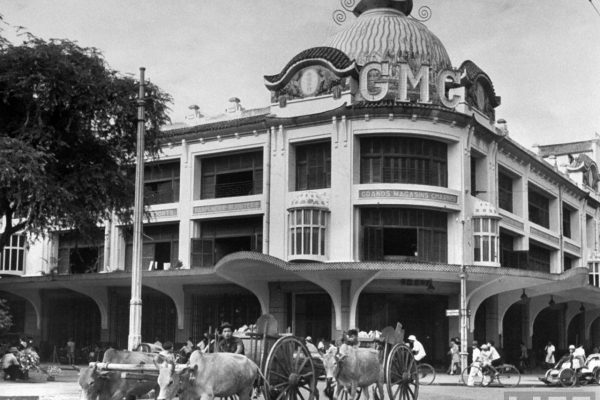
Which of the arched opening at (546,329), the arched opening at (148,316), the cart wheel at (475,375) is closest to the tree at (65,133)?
the arched opening at (148,316)

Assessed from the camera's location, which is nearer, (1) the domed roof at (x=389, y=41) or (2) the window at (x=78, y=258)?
(1) the domed roof at (x=389, y=41)

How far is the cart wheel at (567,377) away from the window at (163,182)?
70.2ft

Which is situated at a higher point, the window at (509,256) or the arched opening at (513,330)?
the window at (509,256)

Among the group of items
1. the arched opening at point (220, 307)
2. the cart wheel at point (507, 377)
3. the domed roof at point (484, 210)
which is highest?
the domed roof at point (484, 210)

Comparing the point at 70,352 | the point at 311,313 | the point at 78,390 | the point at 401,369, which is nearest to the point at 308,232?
the point at 311,313

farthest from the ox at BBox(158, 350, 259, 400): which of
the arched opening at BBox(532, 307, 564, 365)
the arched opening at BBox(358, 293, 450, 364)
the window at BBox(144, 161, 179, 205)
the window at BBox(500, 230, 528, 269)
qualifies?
the arched opening at BBox(532, 307, 564, 365)

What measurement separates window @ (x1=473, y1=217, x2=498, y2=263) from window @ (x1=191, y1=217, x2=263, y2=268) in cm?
971

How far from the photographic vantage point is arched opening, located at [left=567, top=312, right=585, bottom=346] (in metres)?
55.2

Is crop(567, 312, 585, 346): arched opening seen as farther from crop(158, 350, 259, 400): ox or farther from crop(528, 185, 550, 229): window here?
crop(158, 350, 259, 400): ox

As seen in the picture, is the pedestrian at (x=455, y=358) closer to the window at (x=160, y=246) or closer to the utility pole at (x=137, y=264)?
the window at (x=160, y=246)

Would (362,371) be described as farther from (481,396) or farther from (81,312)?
(81,312)

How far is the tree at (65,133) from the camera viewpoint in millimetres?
27938

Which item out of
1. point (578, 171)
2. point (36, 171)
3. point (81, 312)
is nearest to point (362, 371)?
point (36, 171)

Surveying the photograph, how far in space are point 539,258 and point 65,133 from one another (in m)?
29.8
